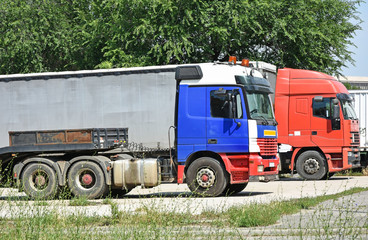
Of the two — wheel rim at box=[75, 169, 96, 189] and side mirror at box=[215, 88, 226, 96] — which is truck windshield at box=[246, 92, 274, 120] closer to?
side mirror at box=[215, 88, 226, 96]

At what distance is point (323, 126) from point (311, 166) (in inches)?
55.3

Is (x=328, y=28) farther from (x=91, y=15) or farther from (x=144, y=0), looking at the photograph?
(x=91, y=15)

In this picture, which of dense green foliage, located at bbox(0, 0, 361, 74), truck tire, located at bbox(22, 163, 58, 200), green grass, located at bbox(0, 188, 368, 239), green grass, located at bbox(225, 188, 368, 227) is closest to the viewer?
green grass, located at bbox(0, 188, 368, 239)

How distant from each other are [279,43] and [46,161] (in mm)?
17588

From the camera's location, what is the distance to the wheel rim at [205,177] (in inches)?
658

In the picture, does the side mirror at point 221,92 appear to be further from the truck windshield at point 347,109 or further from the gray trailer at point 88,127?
the truck windshield at point 347,109

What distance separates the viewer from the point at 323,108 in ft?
75.4

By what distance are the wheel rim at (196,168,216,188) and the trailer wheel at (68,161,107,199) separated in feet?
7.47

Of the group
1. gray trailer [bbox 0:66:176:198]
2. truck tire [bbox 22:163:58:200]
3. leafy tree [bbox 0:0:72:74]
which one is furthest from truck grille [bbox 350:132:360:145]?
leafy tree [bbox 0:0:72:74]

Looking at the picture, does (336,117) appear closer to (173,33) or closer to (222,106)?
(222,106)

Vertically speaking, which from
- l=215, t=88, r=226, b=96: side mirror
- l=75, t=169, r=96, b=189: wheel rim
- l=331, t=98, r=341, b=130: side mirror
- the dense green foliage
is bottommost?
l=75, t=169, r=96, b=189: wheel rim

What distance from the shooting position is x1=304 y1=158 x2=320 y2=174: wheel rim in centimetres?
2331

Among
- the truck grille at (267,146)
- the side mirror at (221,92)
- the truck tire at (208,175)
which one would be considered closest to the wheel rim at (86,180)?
the truck tire at (208,175)

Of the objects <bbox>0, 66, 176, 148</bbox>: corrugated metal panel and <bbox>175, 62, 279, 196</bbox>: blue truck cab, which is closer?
<bbox>175, 62, 279, 196</bbox>: blue truck cab
